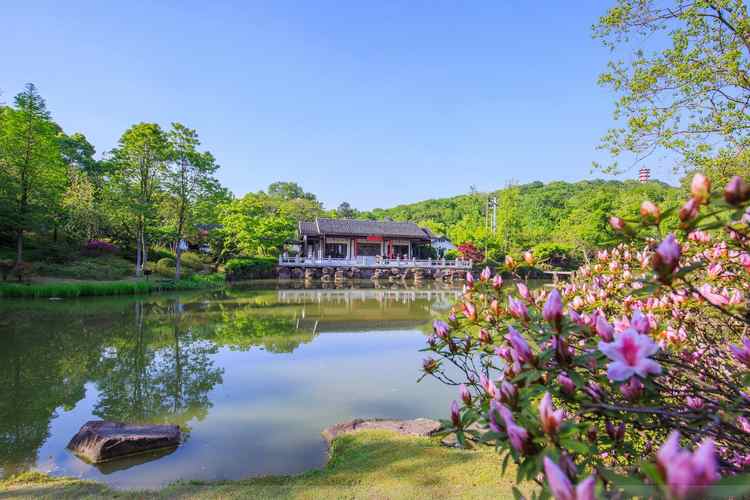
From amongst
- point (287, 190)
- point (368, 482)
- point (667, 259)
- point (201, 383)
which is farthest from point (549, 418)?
point (287, 190)

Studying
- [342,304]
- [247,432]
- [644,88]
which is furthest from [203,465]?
[342,304]

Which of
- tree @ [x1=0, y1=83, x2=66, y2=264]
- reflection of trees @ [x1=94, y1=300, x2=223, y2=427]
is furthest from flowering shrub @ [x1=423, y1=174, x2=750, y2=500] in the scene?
tree @ [x1=0, y1=83, x2=66, y2=264]

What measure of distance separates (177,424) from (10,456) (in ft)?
4.44

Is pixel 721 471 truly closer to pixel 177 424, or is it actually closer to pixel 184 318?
pixel 177 424

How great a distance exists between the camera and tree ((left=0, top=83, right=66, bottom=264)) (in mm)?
14500

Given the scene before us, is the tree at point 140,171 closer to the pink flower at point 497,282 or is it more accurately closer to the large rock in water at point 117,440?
the large rock in water at point 117,440

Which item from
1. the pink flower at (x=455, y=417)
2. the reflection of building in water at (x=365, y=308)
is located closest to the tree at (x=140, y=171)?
the reflection of building in water at (x=365, y=308)

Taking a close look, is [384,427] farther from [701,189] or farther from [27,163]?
[27,163]

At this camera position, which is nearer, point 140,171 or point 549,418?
point 549,418

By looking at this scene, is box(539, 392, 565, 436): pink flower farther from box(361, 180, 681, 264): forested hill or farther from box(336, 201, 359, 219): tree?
box(336, 201, 359, 219): tree

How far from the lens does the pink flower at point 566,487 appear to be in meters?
0.68

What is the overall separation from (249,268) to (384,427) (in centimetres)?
1999

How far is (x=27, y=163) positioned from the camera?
15.1 meters

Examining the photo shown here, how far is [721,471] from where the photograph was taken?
3.99ft
